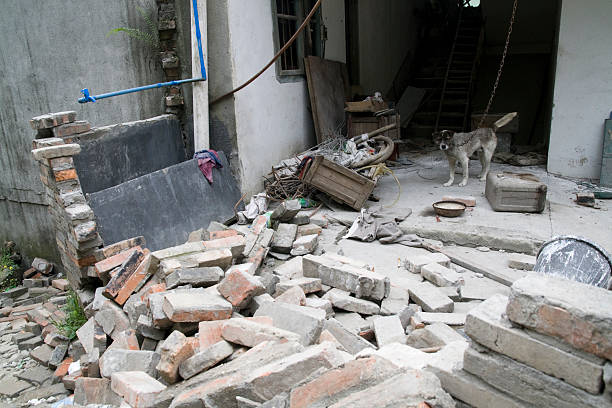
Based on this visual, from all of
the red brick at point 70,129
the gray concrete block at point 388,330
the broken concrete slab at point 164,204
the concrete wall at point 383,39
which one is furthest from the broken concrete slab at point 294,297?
the concrete wall at point 383,39

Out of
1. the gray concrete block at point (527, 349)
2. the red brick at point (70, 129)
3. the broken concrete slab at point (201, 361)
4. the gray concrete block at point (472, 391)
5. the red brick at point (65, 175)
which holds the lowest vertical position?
the broken concrete slab at point (201, 361)

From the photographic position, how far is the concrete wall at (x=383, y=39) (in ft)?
33.4

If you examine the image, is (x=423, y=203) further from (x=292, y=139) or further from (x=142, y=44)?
(x=142, y=44)

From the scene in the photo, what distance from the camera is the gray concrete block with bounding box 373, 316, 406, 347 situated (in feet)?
10.6

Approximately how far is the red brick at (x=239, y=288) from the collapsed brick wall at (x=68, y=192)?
5.59ft

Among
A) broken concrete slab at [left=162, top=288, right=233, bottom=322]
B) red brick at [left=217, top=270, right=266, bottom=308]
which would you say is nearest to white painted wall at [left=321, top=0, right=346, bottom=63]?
red brick at [left=217, top=270, right=266, bottom=308]

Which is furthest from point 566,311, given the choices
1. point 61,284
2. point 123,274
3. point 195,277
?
point 61,284

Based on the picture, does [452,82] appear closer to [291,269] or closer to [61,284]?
[291,269]

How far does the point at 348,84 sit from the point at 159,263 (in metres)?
6.58

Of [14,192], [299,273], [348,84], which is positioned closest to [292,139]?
[348,84]

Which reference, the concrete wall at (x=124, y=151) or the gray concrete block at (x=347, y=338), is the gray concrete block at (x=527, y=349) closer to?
the gray concrete block at (x=347, y=338)

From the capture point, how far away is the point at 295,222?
18.5 feet

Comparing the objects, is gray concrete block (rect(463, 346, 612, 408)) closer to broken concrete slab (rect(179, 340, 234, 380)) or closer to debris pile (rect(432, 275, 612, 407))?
debris pile (rect(432, 275, 612, 407))

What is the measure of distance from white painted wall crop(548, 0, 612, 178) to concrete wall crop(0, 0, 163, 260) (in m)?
6.31
